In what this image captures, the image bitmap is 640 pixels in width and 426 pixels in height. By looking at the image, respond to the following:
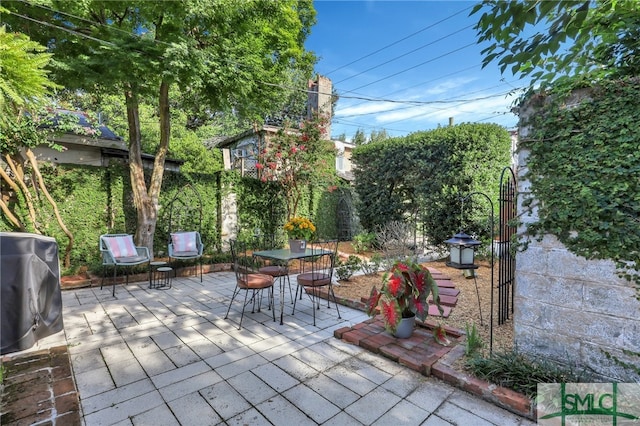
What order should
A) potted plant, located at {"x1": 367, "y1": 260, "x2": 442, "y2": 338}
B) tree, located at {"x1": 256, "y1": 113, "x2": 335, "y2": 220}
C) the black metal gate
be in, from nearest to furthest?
potted plant, located at {"x1": 367, "y1": 260, "x2": 442, "y2": 338} < the black metal gate < tree, located at {"x1": 256, "y1": 113, "x2": 335, "y2": 220}

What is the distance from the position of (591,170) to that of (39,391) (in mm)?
3963

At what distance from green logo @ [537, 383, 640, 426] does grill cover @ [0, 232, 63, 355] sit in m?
3.09

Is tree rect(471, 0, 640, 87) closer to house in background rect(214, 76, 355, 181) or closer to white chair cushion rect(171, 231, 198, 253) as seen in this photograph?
white chair cushion rect(171, 231, 198, 253)

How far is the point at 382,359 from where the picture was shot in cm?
255

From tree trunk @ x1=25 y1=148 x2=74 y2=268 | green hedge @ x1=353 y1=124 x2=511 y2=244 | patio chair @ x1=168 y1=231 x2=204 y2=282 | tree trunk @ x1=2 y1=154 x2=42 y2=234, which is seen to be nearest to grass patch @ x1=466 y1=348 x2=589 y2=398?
green hedge @ x1=353 y1=124 x2=511 y2=244

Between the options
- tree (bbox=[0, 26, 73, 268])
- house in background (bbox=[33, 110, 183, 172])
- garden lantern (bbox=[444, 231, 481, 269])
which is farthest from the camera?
house in background (bbox=[33, 110, 183, 172])

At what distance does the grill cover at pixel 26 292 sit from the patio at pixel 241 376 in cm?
59

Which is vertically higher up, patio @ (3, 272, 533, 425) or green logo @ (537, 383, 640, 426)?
green logo @ (537, 383, 640, 426)

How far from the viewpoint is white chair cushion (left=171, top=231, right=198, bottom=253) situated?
5.61 meters

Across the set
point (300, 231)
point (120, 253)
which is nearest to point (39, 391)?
point (300, 231)

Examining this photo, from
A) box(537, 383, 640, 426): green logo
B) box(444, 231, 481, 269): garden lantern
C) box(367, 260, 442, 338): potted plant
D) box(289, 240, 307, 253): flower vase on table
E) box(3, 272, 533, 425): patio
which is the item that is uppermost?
box(444, 231, 481, 269): garden lantern

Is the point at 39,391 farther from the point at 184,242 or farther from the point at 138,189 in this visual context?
the point at 138,189

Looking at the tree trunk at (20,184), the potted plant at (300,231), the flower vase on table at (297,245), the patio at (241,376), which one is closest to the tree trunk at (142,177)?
the tree trunk at (20,184)

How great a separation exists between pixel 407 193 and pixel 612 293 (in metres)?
6.55
